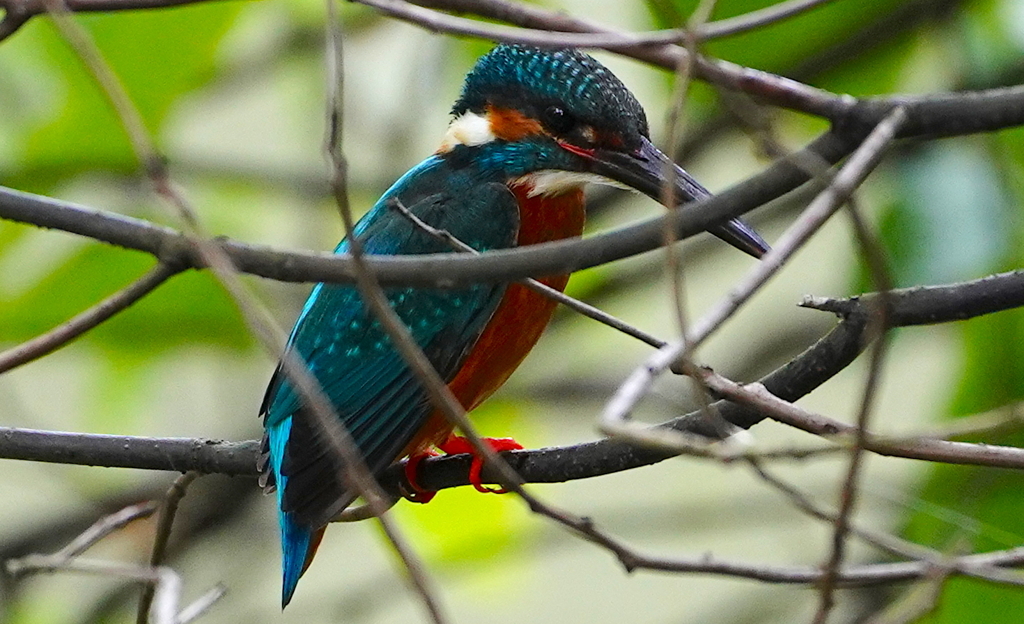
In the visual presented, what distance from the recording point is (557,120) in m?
2.07

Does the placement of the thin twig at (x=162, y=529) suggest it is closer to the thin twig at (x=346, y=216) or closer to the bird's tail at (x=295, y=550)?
the bird's tail at (x=295, y=550)

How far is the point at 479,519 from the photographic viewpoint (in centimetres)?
260

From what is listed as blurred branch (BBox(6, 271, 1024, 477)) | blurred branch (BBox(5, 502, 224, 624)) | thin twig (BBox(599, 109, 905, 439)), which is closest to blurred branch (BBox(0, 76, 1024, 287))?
thin twig (BBox(599, 109, 905, 439))

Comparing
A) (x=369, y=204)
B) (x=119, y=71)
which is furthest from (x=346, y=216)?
(x=369, y=204)

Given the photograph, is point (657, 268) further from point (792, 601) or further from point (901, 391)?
point (901, 391)

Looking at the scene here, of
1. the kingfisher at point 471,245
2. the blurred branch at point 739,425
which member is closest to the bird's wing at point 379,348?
the kingfisher at point 471,245

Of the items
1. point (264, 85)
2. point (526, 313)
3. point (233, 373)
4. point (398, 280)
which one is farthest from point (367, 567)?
point (398, 280)

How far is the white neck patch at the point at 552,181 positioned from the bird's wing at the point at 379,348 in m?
0.05

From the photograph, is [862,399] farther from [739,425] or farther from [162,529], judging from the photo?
[162,529]

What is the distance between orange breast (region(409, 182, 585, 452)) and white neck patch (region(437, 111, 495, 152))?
0.12m

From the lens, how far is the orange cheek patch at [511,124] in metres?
2.12

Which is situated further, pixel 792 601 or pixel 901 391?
pixel 901 391

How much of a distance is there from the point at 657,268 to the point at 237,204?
92 centimetres

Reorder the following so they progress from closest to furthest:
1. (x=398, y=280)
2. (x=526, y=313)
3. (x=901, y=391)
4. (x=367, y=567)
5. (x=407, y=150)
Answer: (x=398, y=280)
(x=526, y=313)
(x=407, y=150)
(x=901, y=391)
(x=367, y=567)
